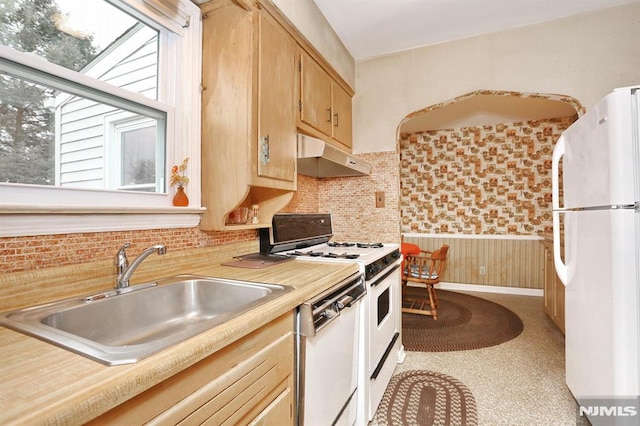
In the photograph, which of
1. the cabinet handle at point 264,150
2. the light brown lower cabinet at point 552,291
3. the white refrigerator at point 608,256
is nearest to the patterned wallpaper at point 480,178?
the light brown lower cabinet at point 552,291

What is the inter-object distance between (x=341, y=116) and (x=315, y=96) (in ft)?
1.65

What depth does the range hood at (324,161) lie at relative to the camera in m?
1.97

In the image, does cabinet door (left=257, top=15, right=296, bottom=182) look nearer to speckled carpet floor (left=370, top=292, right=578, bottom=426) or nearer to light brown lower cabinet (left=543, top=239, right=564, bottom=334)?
speckled carpet floor (left=370, top=292, right=578, bottom=426)

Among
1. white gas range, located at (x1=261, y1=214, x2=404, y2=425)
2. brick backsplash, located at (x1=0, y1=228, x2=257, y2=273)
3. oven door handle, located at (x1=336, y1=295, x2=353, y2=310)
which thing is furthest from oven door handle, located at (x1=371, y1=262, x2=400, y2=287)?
brick backsplash, located at (x1=0, y1=228, x2=257, y2=273)

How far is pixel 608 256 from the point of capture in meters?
1.31

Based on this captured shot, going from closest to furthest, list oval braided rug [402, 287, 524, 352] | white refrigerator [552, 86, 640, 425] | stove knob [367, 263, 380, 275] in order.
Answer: white refrigerator [552, 86, 640, 425] < stove knob [367, 263, 380, 275] < oval braided rug [402, 287, 524, 352]

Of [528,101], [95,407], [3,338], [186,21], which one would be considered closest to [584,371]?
[95,407]

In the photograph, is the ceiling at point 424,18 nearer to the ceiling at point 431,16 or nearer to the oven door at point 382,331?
the ceiling at point 431,16

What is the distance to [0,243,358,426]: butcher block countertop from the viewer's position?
0.47 metres

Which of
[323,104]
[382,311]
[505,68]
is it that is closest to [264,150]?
[323,104]

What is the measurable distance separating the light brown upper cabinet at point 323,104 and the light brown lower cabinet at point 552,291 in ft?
7.69

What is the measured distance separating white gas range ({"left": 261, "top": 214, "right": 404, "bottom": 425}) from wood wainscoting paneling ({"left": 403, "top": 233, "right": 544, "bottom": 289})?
8.60 feet

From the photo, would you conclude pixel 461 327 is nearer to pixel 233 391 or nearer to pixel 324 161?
pixel 324 161

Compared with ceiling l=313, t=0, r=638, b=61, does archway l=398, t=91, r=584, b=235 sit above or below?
below
